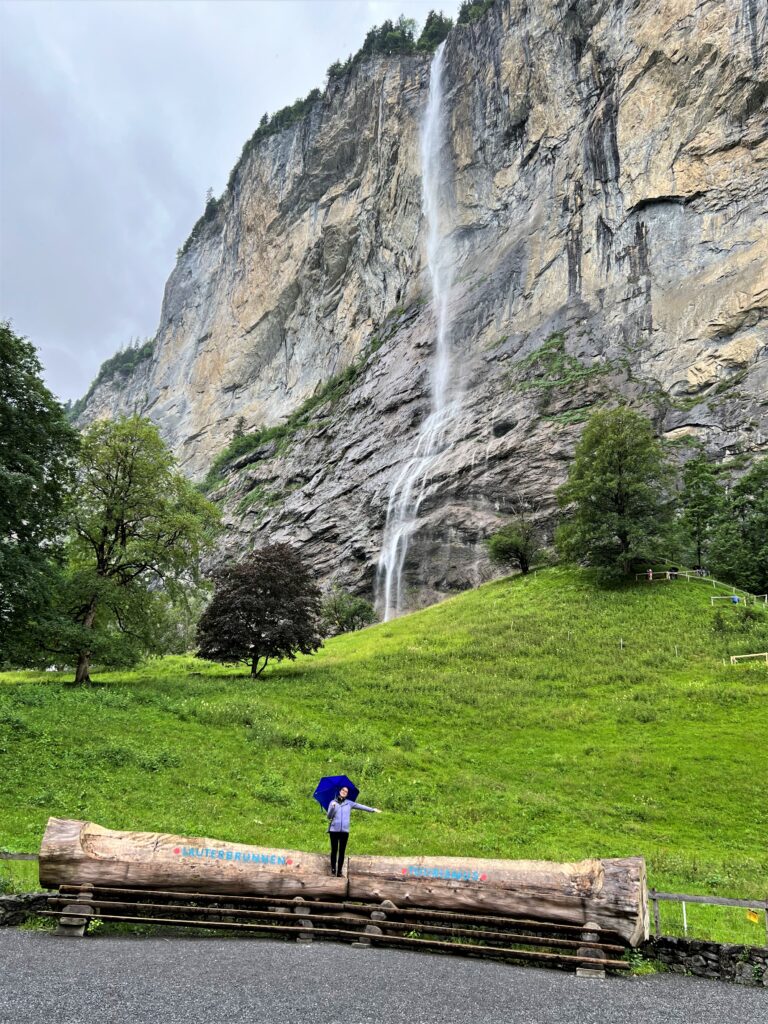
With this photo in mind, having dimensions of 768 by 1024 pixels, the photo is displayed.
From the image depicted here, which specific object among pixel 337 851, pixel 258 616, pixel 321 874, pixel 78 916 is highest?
pixel 258 616

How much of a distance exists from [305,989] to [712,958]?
5.07 m

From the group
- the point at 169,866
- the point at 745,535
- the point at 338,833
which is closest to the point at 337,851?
the point at 338,833

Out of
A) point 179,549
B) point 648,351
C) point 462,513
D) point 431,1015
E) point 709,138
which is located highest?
point 709,138

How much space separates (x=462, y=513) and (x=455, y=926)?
48551mm

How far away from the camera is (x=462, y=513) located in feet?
185

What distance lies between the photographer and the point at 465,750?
20.6m

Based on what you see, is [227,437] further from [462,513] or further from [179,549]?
[179,549]

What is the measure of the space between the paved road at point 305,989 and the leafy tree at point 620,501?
31359 mm

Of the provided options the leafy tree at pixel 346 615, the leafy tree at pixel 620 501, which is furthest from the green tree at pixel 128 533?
the leafy tree at pixel 346 615

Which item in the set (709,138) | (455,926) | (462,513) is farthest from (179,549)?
(709,138)

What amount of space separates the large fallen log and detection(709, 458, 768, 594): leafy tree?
134 ft

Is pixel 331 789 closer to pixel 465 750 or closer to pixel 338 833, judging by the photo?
pixel 338 833

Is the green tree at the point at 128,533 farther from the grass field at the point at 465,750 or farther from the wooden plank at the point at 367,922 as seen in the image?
the wooden plank at the point at 367,922

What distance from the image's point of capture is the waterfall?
57781mm
